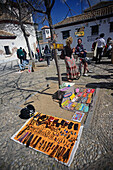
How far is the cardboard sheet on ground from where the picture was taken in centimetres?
190

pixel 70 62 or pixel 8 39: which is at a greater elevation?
pixel 8 39

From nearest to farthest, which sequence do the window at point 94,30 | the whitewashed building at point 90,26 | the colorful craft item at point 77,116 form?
the colorful craft item at point 77,116, the whitewashed building at point 90,26, the window at point 94,30

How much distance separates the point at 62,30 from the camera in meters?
18.3

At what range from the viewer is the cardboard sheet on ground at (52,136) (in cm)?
190

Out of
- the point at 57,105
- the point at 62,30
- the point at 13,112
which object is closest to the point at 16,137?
the point at 13,112

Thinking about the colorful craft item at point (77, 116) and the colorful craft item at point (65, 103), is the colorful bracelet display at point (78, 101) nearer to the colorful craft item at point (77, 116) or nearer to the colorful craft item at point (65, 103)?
the colorful craft item at point (65, 103)

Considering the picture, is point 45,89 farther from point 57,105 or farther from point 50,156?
point 50,156

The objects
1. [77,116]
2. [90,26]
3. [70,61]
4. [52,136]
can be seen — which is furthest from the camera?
[90,26]

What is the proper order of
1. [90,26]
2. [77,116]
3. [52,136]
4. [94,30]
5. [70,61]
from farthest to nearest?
[94,30]
[90,26]
[70,61]
[77,116]
[52,136]

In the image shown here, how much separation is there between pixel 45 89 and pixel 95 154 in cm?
323

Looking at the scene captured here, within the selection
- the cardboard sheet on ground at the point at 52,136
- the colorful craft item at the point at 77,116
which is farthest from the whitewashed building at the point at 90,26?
the cardboard sheet on ground at the point at 52,136

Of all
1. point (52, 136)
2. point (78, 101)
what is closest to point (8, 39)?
point (78, 101)

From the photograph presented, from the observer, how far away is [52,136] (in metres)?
2.23

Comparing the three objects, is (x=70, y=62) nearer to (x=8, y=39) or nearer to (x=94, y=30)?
(x=94, y=30)
